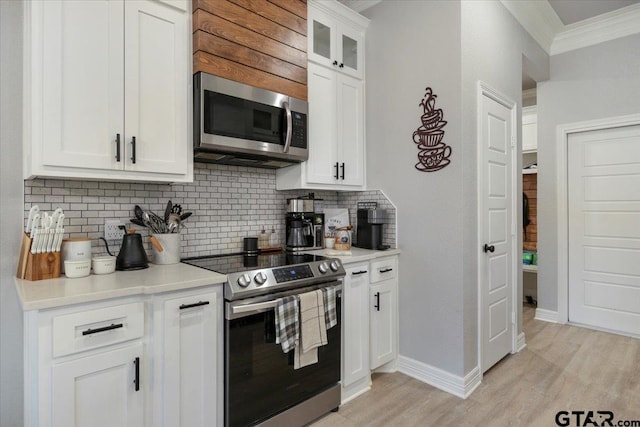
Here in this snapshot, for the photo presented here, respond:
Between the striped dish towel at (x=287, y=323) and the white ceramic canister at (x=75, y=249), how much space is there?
38.8 inches

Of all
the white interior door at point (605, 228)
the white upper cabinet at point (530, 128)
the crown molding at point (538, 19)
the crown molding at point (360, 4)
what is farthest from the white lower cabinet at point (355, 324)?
the white upper cabinet at point (530, 128)

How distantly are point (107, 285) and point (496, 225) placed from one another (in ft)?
8.80

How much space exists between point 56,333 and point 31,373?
17cm

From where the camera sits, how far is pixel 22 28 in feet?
5.69

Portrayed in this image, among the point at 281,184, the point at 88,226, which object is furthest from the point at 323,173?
the point at 88,226

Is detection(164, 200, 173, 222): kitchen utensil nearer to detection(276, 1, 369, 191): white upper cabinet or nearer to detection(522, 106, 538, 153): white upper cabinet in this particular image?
detection(276, 1, 369, 191): white upper cabinet

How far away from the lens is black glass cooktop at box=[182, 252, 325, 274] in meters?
1.85

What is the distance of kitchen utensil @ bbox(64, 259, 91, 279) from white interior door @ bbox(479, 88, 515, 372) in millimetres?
2493

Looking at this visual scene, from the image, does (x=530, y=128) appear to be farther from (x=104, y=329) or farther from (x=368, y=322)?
(x=104, y=329)

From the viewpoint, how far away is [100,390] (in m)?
1.38

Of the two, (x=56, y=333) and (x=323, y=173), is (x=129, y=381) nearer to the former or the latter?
(x=56, y=333)

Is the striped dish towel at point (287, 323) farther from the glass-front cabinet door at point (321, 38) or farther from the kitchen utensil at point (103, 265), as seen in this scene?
the glass-front cabinet door at point (321, 38)

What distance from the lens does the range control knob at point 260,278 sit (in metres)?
1.77

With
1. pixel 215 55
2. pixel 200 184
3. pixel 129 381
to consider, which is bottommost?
pixel 129 381
